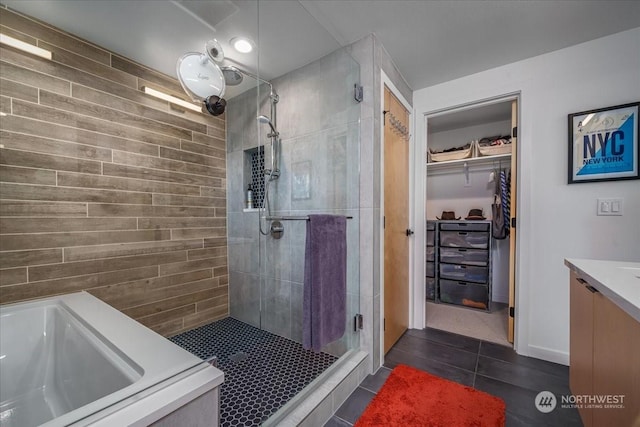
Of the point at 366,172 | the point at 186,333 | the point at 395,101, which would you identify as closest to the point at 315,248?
the point at 366,172

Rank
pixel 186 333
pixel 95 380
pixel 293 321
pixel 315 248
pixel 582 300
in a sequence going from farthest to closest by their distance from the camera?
1. pixel 293 321
2. pixel 186 333
3. pixel 315 248
4. pixel 582 300
5. pixel 95 380

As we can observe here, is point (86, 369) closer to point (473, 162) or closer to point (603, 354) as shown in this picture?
point (603, 354)

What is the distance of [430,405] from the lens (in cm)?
142

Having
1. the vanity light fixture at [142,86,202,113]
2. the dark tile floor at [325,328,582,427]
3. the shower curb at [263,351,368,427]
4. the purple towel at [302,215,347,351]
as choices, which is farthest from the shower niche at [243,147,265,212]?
the dark tile floor at [325,328,582,427]

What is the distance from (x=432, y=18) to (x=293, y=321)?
7.57ft

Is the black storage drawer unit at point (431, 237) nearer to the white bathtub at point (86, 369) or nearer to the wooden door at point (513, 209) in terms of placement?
the wooden door at point (513, 209)

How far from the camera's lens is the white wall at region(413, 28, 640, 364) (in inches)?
66.2

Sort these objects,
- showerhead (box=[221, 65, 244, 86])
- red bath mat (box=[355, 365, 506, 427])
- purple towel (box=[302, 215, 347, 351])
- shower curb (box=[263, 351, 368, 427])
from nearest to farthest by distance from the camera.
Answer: shower curb (box=[263, 351, 368, 427])
red bath mat (box=[355, 365, 506, 427])
purple towel (box=[302, 215, 347, 351])
showerhead (box=[221, 65, 244, 86])

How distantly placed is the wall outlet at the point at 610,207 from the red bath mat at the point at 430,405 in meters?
1.47

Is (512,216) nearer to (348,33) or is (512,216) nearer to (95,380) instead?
(348,33)

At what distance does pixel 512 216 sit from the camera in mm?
2102

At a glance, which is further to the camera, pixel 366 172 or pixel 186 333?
pixel 366 172

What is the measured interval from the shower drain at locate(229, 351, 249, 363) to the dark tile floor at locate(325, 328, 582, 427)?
706mm

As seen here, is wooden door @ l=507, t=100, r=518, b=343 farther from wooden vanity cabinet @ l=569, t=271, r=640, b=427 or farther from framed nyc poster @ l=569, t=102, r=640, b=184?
wooden vanity cabinet @ l=569, t=271, r=640, b=427
